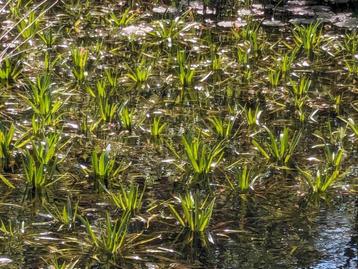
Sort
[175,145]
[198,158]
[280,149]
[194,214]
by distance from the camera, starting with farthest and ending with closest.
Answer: [175,145]
[280,149]
[198,158]
[194,214]

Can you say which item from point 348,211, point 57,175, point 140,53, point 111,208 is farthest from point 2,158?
point 140,53

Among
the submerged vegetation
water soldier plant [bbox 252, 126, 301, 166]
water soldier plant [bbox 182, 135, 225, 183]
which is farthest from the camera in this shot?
water soldier plant [bbox 252, 126, 301, 166]

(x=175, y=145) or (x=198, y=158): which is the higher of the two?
(x=198, y=158)

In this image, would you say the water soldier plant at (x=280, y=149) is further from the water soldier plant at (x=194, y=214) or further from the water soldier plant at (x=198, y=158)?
the water soldier plant at (x=194, y=214)

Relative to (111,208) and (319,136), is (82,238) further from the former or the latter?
(319,136)

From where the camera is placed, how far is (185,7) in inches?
296

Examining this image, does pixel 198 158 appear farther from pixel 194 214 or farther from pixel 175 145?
pixel 194 214

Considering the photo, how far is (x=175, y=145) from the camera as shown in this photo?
14.6 ft

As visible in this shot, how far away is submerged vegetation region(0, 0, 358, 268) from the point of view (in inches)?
136

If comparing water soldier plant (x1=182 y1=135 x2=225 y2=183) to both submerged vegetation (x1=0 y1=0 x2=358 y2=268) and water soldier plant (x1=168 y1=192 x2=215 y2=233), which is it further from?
water soldier plant (x1=168 y1=192 x2=215 y2=233)

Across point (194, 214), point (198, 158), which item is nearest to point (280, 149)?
point (198, 158)

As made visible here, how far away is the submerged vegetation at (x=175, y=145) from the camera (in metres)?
3.45

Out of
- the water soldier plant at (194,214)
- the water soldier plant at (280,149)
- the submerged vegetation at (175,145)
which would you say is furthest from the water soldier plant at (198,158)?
the water soldier plant at (194,214)

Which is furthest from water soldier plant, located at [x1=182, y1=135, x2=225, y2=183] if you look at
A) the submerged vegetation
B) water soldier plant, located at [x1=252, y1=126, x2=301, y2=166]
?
water soldier plant, located at [x1=252, y1=126, x2=301, y2=166]
